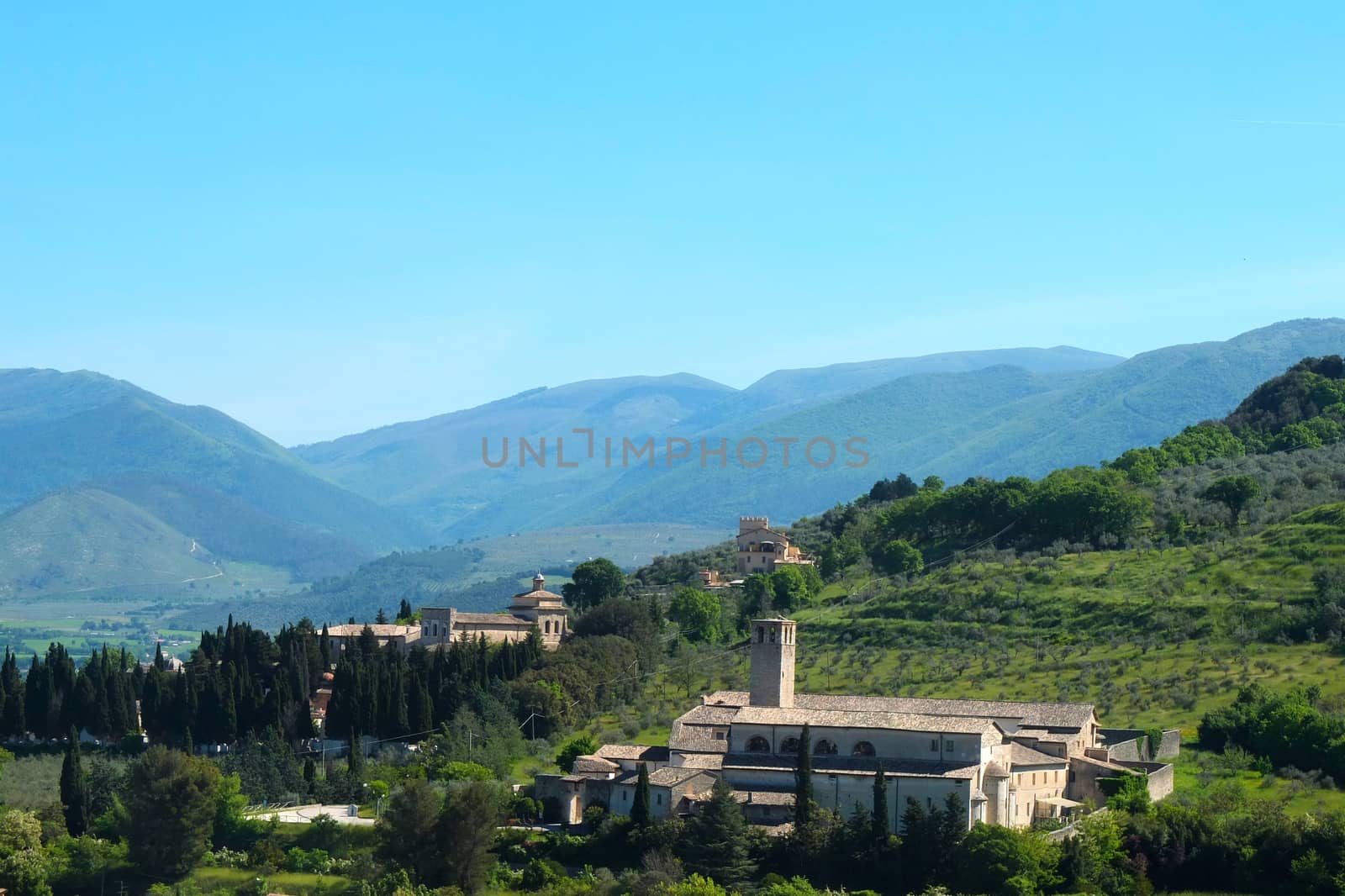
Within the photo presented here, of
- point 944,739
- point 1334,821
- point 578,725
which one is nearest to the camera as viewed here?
point 1334,821

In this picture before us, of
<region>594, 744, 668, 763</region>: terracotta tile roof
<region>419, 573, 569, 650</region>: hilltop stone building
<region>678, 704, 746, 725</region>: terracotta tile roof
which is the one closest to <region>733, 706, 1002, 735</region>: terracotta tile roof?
<region>678, 704, 746, 725</region>: terracotta tile roof

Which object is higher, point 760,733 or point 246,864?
point 760,733

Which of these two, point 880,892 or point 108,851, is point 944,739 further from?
point 108,851

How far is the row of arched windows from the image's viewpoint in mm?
65188

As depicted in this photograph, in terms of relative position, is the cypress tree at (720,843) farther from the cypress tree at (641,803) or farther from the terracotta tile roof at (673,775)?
the terracotta tile roof at (673,775)

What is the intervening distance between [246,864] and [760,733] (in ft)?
59.7

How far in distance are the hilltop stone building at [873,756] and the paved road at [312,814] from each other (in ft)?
22.5

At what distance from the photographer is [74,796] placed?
71875 mm

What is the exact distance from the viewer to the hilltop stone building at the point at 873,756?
6269 centimetres

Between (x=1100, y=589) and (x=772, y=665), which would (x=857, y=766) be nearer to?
(x=772, y=665)

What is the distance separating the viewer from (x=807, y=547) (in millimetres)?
137500

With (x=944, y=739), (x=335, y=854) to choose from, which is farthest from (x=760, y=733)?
(x=335, y=854)

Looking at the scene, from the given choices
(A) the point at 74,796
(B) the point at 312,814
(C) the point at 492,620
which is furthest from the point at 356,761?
(C) the point at 492,620

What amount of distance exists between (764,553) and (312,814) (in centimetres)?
6197
